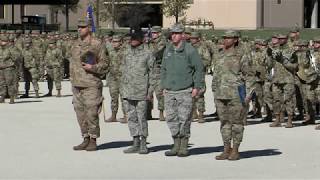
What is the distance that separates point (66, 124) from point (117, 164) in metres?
5.18

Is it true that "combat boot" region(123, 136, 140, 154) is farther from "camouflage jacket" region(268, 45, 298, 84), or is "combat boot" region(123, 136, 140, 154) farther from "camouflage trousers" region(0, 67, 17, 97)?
"camouflage trousers" region(0, 67, 17, 97)

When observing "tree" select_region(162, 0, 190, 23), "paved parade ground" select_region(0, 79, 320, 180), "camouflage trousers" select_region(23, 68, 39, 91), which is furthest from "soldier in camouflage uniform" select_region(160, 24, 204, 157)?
"tree" select_region(162, 0, 190, 23)

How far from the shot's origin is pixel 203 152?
11.7 metres

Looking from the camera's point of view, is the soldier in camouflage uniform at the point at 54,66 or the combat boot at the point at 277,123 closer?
the combat boot at the point at 277,123

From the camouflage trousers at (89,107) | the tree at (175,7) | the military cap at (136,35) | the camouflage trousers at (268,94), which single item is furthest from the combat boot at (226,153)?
the tree at (175,7)

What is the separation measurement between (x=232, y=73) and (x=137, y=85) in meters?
1.47

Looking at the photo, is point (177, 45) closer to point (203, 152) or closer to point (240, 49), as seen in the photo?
point (240, 49)

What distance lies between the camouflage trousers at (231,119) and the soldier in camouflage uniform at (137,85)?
3.94ft

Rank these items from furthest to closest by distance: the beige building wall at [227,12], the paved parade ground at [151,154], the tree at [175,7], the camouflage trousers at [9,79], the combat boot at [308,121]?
the beige building wall at [227,12] → the tree at [175,7] → the camouflage trousers at [9,79] → the combat boot at [308,121] → the paved parade ground at [151,154]

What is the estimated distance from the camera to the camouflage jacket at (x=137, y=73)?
11.3m

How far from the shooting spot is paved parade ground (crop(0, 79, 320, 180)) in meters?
9.80

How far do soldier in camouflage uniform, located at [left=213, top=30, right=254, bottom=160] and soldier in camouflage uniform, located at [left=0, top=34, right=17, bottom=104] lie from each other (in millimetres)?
9964

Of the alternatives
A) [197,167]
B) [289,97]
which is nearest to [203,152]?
[197,167]

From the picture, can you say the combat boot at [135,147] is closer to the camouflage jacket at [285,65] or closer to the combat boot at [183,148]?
the combat boot at [183,148]
